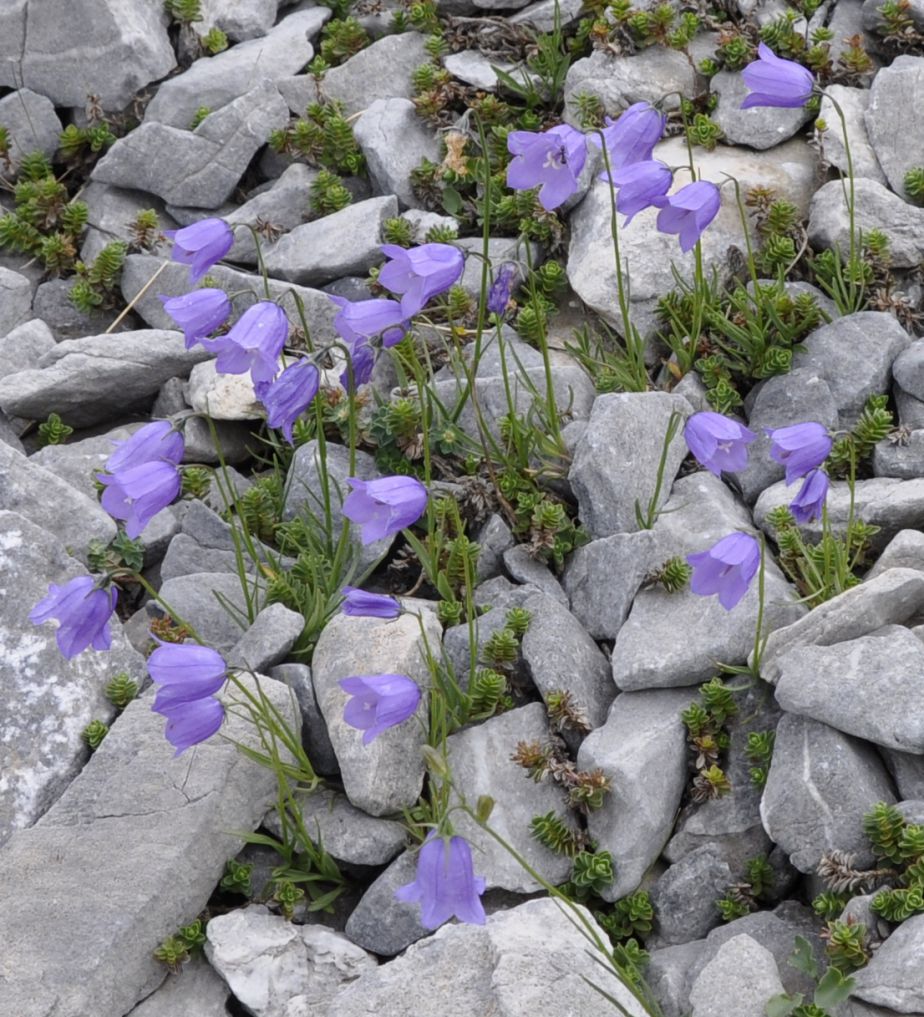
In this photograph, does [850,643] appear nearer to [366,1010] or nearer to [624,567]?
[624,567]

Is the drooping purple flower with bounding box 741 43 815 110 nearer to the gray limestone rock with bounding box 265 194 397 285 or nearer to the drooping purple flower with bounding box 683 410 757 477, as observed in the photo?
the drooping purple flower with bounding box 683 410 757 477

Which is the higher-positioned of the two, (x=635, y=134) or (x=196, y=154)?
(x=635, y=134)

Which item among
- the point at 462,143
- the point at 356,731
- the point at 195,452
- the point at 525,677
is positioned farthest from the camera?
the point at 462,143

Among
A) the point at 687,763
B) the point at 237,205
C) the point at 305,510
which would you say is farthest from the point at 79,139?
the point at 687,763

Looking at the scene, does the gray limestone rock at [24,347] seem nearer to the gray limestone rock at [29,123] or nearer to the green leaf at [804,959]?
the gray limestone rock at [29,123]

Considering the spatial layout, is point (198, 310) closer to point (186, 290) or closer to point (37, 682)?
point (37, 682)

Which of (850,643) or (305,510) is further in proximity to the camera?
(305,510)

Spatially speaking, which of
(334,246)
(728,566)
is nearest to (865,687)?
(728,566)

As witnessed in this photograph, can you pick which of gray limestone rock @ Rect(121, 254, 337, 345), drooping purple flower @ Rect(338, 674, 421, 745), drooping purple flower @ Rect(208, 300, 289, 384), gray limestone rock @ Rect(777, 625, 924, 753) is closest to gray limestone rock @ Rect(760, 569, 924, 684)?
gray limestone rock @ Rect(777, 625, 924, 753)
